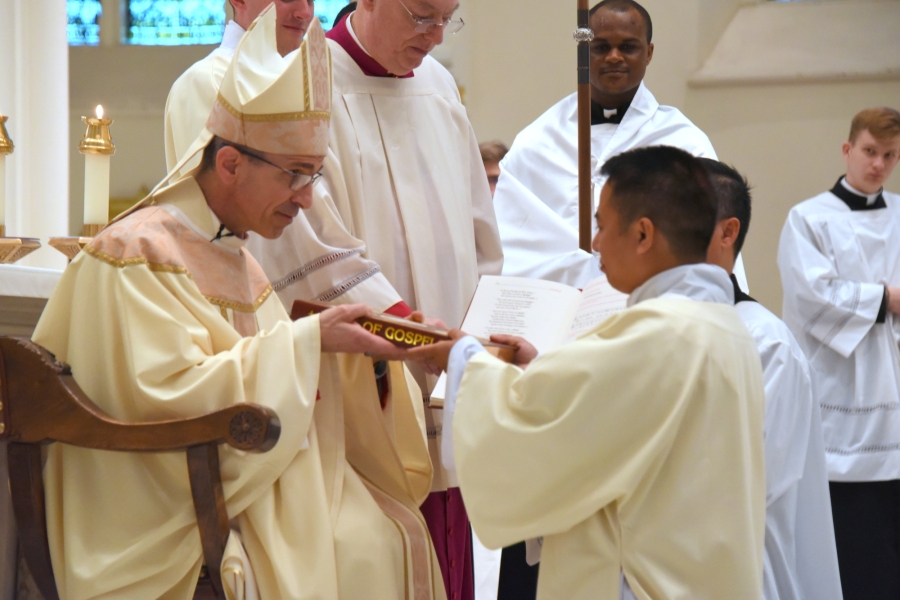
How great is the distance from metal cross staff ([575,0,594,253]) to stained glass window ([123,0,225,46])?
7481 mm

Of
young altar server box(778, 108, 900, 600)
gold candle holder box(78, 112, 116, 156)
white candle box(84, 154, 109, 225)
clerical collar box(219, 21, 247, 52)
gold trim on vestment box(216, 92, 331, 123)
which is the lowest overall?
young altar server box(778, 108, 900, 600)

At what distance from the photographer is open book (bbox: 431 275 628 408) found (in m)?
3.23

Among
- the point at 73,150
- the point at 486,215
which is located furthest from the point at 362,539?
the point at 73,150

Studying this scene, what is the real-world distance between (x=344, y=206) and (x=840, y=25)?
6692mm

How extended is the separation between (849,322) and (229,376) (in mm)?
4308

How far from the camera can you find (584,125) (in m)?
4.30

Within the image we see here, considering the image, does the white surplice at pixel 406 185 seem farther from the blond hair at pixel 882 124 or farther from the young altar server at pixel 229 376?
the blond hair at pixel 882 124

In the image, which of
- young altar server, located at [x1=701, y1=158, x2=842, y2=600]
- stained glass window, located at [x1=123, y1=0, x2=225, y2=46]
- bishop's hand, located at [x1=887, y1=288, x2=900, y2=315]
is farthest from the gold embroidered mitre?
stained glass window, located at [x1=123, y1=0, x2=225, y2=46]

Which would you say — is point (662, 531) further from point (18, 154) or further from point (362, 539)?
point (18, 154)

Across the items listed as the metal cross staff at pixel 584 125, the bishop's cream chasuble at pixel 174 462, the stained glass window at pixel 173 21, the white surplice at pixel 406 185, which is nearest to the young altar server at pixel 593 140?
the metal cross staff at pixel 584 125

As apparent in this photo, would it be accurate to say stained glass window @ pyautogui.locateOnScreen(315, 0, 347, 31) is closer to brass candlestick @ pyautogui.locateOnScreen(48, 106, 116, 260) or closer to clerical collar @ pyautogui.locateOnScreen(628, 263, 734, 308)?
brass candlestick @ pyautogui.locateOnScreen(48, 106, 116, 260)

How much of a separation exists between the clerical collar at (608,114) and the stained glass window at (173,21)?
22.3ft

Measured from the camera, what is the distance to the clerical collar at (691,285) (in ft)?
8.65

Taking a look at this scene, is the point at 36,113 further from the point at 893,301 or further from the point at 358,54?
the point at 893,301
